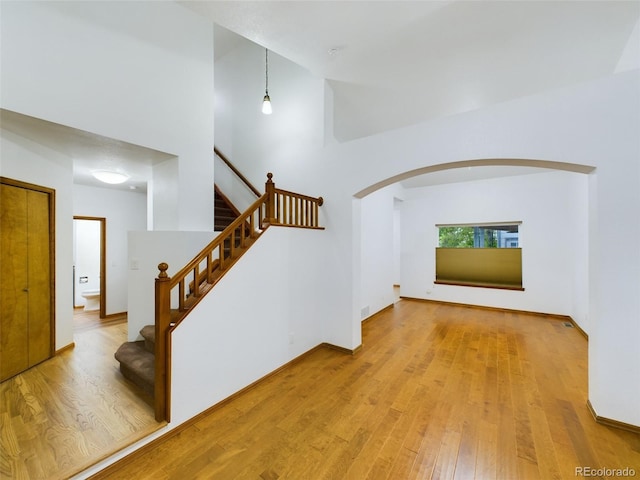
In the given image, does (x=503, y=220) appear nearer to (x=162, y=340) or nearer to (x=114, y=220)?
(x=162, y=340)

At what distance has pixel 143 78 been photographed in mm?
2922

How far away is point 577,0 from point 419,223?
4.72 m

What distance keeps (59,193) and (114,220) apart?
7.08 ft

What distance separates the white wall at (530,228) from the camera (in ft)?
15.3

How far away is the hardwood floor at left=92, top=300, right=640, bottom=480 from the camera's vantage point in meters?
1.71

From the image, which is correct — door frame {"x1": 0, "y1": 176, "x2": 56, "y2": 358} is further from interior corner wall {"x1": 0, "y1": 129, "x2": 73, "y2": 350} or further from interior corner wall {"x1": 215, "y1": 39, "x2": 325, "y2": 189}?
interior corner wall {"x1": 215, "y1": 39, "x2": 325, "y2": 189}

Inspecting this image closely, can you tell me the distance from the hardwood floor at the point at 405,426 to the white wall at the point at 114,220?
168 inches

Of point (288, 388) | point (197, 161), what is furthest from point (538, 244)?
point (197, 161)

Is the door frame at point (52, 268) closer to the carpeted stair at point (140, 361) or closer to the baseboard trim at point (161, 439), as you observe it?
the carpeted stair at point (140, 361)

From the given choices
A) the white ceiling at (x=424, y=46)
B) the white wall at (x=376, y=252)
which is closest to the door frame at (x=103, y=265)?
the white ceiling at (x=424, y=46)

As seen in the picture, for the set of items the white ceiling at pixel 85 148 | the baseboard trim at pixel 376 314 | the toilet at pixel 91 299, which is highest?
the white ceiling at pixel 85 148

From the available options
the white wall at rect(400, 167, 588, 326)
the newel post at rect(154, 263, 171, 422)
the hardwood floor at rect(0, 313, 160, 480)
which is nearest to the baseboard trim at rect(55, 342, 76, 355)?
the hardwood floor at rect(0, 313, 160, 480)

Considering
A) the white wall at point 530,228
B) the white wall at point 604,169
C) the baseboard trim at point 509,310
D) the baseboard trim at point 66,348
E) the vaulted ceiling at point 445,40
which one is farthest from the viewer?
the white wall at point 530,228

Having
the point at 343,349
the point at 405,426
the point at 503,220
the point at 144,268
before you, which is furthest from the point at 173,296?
the point at 503,220
